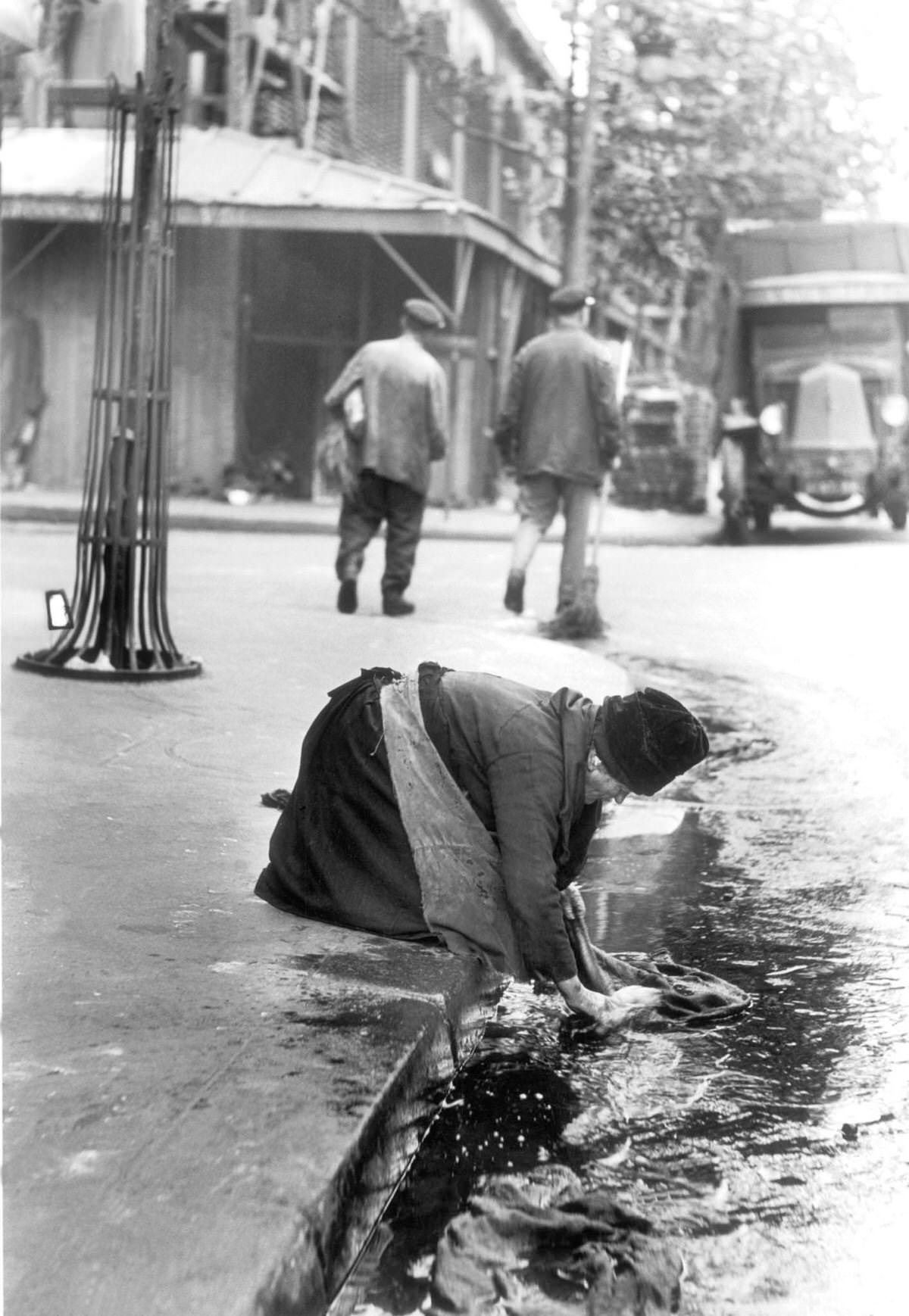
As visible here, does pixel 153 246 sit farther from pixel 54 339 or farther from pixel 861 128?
pixel 861 128

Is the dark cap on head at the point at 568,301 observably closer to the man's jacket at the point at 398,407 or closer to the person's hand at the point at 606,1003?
the man's jacket at the point at 398,407

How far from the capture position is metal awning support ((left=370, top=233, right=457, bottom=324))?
16.8 meters

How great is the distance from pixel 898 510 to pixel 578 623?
7109mm

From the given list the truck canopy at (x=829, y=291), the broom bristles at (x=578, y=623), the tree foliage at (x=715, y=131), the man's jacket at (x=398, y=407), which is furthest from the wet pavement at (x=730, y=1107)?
the tree foliage at (x=715, y=131)

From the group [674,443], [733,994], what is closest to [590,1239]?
[733,994]

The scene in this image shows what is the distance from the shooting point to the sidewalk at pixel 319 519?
1633cm

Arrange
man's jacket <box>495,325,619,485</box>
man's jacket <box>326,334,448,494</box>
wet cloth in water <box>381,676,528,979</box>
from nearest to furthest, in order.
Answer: wet cloth in water <box>381,676,528,979</box> < man's jacket <box>326,334,448,494</box> < man's jacket <box>495,325,619,485</box>

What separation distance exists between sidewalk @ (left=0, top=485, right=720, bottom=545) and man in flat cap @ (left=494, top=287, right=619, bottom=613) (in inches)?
232

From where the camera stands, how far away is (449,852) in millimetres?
3906

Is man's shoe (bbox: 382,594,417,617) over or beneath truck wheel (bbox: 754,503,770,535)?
beneath

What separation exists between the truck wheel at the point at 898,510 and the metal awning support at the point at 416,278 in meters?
4.46

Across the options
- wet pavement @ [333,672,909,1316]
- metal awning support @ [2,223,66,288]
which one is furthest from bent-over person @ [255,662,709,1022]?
metal awning support @ [2,223,66,288]

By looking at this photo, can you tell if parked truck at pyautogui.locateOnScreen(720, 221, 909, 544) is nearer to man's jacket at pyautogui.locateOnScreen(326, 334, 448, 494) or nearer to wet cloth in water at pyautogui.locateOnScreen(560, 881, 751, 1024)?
man's jacket at pyautogui.locateOnScreen(326, 334, 448, 494)

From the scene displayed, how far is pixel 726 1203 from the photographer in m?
3.06
